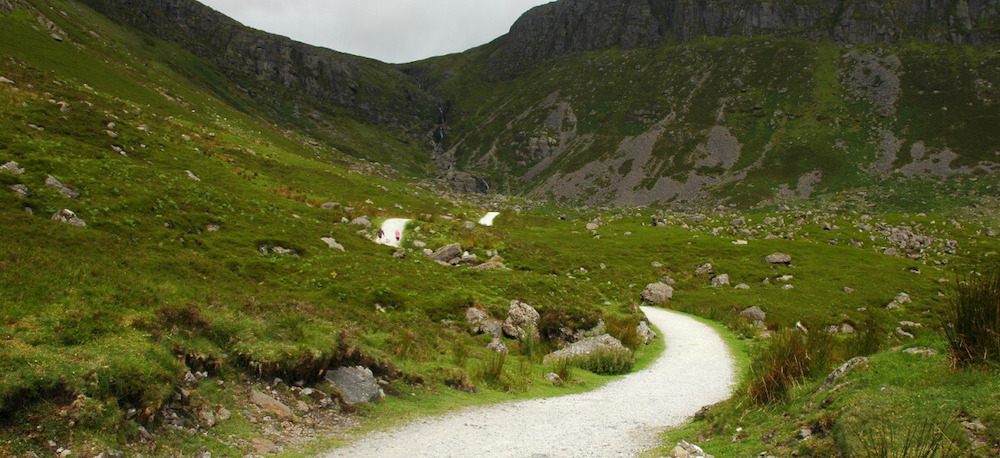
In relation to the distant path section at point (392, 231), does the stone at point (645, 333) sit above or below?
below

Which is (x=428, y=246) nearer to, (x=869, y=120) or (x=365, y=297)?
(x=365, y=297)

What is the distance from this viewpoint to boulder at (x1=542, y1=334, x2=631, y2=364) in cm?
1998

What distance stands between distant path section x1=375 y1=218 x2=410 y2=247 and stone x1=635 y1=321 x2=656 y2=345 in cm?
2192

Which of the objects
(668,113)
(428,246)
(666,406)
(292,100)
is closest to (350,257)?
(428,246)

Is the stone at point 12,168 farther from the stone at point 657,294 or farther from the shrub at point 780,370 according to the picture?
the stone at point 657,294

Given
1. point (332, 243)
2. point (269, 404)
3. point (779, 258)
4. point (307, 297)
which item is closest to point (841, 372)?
point (269, 404)

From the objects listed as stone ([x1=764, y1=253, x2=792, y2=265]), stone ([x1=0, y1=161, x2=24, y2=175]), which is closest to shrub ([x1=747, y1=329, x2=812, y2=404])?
stone ([x1=0, y1=161, x2=24, y2=175])

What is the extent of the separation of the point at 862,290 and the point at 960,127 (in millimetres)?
129344

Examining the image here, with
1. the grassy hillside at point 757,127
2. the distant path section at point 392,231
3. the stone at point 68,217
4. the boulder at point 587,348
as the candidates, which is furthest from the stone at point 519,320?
the grassy hillside at point 757,127

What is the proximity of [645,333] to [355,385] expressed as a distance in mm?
17093

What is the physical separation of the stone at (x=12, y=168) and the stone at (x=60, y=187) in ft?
2.88

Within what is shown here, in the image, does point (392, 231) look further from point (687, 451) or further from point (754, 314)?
point (687, 451)

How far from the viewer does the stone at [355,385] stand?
1234 cm

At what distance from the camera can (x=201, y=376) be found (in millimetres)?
10320
